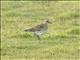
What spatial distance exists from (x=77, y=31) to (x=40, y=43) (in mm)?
2654

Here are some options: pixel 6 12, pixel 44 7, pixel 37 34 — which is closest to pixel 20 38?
pixel 37 34

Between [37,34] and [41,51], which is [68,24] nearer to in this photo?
[37,34]

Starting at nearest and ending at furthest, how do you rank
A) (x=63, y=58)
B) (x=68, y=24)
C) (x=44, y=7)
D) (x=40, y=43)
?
(x=63, y=58)
(x=40, y=43)
(x=68, y=24)
(x=44, y=7)

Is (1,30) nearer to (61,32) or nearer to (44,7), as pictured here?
(61,32)

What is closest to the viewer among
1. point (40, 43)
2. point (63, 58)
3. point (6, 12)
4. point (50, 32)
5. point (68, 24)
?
point (63, 58)

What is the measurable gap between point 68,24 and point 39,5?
16.9 ft

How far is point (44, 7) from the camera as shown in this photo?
75.3 ft

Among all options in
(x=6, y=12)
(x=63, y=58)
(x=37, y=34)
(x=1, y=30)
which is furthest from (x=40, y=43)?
(x=6, y=12)

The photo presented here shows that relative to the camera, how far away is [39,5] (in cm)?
2330

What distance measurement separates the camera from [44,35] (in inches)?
577

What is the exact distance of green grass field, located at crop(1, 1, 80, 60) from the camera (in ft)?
41.6

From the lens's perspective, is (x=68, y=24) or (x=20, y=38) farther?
(x=68, y=24)

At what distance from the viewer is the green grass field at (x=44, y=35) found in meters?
12.7

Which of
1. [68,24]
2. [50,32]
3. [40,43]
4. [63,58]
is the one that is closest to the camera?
[63,58]
